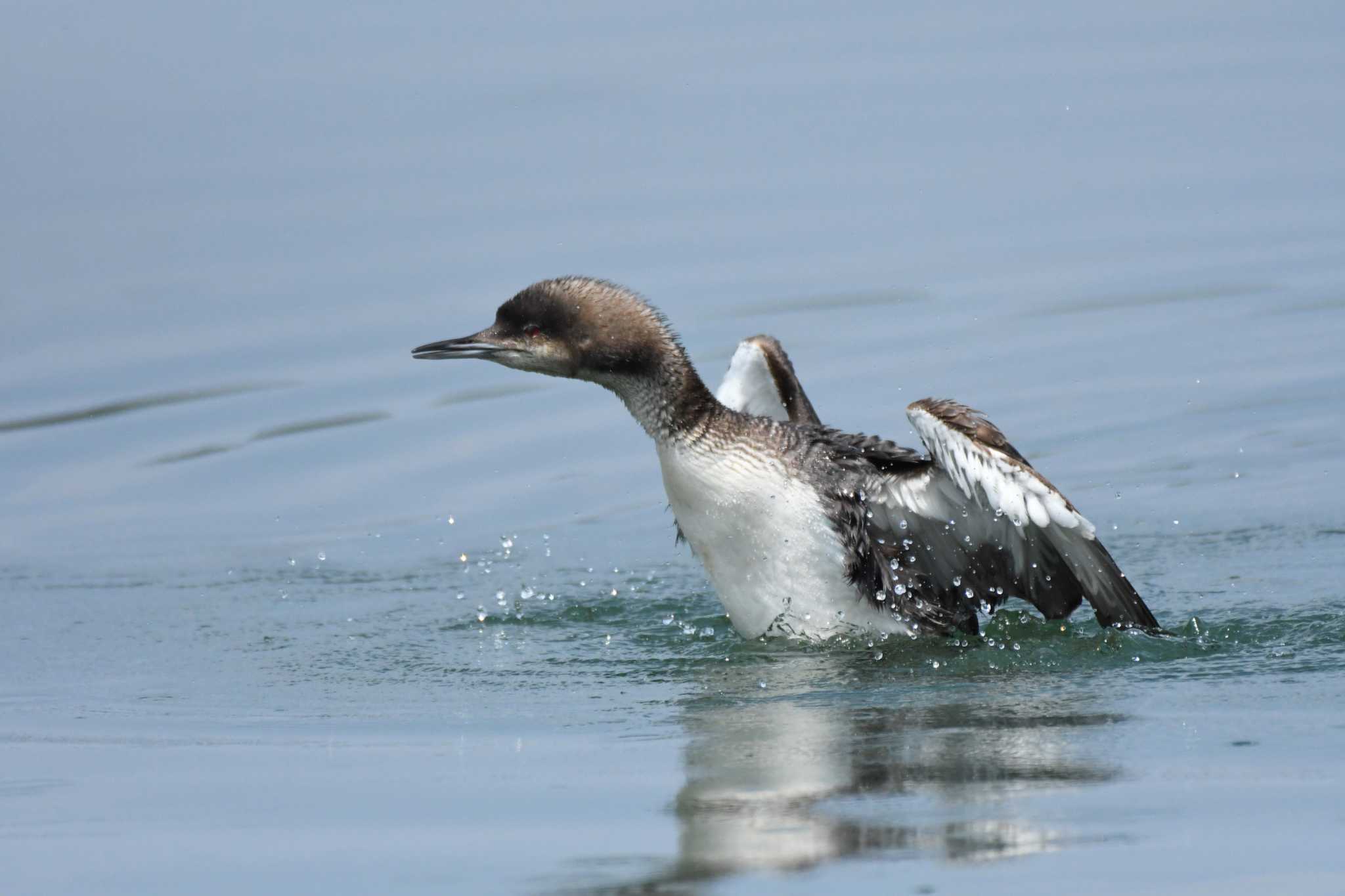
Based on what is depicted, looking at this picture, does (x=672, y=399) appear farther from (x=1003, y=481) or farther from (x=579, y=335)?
(x=1003, y=481)

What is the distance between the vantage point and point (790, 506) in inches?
315

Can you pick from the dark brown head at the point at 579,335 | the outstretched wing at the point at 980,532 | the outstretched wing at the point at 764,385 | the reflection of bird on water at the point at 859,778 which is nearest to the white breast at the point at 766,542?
the outstretched wing at the point at 980,532

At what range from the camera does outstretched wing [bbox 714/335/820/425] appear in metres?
9.52

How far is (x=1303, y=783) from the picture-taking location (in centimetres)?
533

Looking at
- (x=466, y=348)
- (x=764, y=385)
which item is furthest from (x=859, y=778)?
(x=764, y=385)

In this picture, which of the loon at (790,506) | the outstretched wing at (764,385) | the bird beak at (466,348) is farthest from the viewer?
the outstretched wing at (764,385)

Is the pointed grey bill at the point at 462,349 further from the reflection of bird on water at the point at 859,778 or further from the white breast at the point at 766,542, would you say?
the reflection of bird on water at the point at 859,778

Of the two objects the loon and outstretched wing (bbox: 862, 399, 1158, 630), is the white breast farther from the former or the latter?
outstretched wing (bbox: 862, 399, 1158, 630)

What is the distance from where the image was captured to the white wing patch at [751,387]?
959cm

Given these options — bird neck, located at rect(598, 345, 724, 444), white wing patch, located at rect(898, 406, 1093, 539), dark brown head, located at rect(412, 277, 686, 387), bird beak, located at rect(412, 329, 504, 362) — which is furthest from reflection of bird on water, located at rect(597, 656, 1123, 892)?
bird beak, located at rect(412, 329, 504, 362)

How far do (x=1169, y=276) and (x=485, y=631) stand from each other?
6.65m

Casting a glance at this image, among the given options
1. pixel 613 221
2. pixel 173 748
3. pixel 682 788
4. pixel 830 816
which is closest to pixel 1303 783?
pixel 830 816

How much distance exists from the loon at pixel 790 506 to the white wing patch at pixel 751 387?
4.29 ft

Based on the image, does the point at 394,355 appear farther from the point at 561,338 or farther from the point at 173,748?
the point at 173,748
